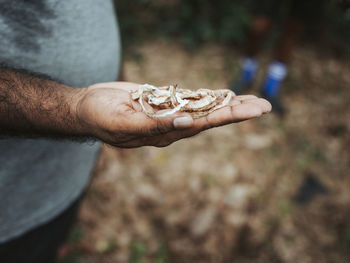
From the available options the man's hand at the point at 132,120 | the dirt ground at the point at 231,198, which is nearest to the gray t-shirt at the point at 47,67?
the man's hand at the point at 132,120

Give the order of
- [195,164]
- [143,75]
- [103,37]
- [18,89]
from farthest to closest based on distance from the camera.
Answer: [143,75] < [195,164] < [103,37] < [18,89]

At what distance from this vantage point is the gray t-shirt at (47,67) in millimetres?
1262

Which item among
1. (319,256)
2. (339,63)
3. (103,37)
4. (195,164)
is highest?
(103,37)

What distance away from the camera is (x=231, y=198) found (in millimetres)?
3037

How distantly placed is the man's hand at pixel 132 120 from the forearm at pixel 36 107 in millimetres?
67

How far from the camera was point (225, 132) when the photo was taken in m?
3.74

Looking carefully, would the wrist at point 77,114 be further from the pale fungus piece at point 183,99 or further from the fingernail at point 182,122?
the fingernail at point 182,122

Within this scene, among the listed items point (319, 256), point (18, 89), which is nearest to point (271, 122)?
point (319, 256)

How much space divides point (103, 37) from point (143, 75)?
9.57 ft

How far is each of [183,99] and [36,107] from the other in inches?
31.2

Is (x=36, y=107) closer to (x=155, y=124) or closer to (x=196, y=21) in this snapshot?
(x=155, y=124)

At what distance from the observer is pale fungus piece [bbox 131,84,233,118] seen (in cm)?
139

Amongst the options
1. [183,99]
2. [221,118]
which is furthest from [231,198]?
[221,118]

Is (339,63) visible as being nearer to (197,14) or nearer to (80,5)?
(197,14)
